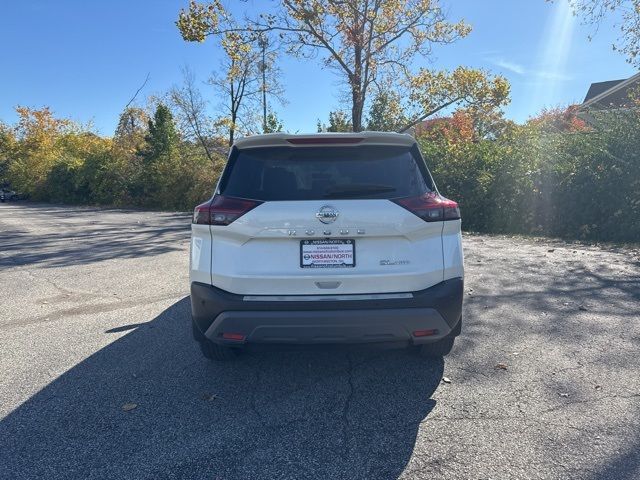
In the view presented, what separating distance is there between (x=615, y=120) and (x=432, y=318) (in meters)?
11.0

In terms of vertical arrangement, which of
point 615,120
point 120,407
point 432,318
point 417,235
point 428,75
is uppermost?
point 428,75

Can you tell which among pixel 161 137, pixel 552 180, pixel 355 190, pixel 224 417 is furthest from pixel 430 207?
pixel 161 137

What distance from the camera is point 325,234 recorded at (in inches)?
127

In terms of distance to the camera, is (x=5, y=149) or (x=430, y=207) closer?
(x=430, y=207)

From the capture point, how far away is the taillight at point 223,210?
3.28 m

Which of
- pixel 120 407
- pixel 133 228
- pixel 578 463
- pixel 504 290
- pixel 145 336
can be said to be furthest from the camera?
pixel 133 228

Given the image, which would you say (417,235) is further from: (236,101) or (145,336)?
(236,101)

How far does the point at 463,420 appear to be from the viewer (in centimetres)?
316

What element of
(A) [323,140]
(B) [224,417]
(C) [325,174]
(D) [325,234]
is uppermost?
(A) [323,140]

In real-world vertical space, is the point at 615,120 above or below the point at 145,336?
above

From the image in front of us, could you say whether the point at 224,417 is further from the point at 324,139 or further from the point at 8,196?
the point at 8,196

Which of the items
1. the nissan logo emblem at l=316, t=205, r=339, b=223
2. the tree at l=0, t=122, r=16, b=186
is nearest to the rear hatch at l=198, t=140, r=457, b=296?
the nissan logo emblem at l=316, t=205, r=339, b=223

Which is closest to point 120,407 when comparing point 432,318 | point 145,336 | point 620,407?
point 145,336

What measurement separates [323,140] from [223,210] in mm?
858
